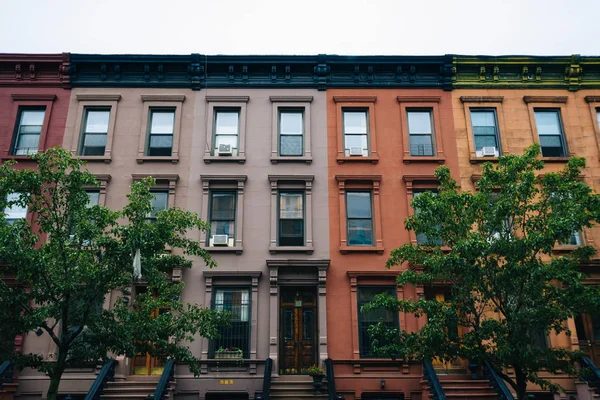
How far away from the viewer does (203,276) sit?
17703 mm

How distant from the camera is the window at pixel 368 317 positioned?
17234 mm

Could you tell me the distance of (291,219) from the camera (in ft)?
61.1

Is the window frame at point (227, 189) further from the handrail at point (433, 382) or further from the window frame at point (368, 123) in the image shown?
the handrail at point (433, 382)

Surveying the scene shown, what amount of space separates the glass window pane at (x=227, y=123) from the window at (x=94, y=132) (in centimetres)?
417

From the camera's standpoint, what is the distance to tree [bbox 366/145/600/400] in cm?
1230

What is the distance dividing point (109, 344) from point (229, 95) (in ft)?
35.9

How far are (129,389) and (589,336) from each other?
14970mm

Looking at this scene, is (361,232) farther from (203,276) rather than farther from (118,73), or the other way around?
(118,73)

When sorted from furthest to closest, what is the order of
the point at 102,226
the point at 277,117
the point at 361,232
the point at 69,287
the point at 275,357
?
the point at 277,117
the point at 361,232
the point at 275,357
the point at 102,226
the point at 69,287

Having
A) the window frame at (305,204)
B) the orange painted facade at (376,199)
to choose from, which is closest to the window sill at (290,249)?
the window frame at (305,204)

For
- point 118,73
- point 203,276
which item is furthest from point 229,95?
point 203,276

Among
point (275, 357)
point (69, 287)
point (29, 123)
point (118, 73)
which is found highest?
point (118, 73)

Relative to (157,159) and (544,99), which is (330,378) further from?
(544,99)

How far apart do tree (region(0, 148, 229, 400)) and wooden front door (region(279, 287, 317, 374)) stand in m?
4.62
